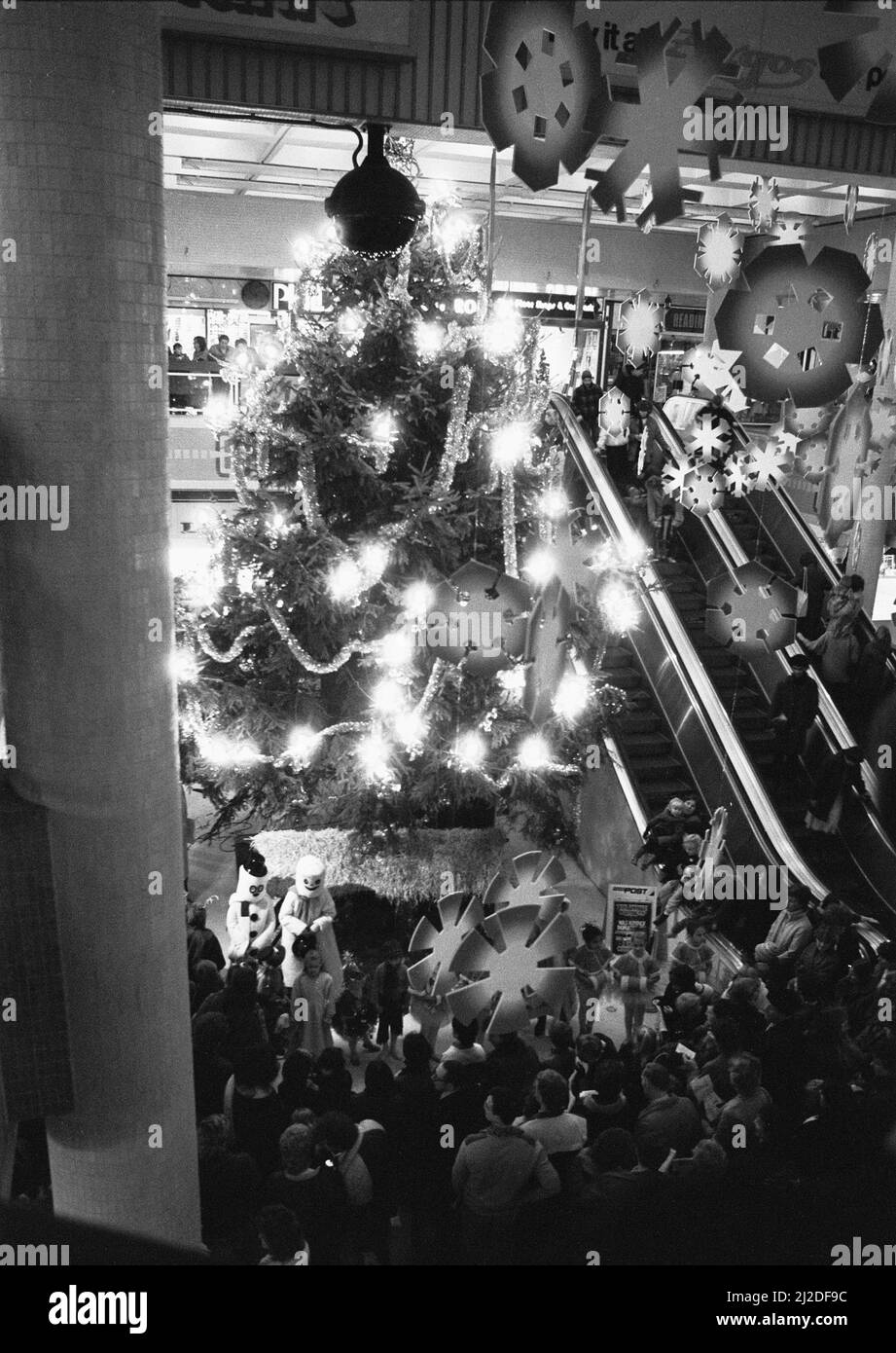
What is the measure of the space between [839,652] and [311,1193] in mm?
6099

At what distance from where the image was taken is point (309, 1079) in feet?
14.3

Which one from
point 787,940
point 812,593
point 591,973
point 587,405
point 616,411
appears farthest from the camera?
point 587,405

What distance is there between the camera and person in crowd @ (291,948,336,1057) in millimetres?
5250

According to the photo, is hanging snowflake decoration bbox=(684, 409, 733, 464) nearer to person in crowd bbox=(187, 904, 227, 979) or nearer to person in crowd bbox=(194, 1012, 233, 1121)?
person in crowd bbox=(187, 904, 227, 979)

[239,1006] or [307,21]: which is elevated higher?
[307,21]

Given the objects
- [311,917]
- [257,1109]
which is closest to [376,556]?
[311,917]

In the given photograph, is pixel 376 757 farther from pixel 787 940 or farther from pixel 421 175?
pixel 421 175

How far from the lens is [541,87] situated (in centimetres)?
368

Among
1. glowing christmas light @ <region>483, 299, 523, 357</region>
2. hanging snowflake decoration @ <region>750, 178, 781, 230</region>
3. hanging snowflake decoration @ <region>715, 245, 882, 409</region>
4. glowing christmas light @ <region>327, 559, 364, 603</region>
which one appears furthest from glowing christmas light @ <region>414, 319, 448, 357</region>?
hanging snowflake decoration @ <region>715, 245, 882, 409</region>

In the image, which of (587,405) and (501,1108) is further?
(587,405)

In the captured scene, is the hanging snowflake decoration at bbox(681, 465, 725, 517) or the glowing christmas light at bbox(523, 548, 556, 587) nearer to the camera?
the glowing christmas light at bbox(523, 548, 556, 587)

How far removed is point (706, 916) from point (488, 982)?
8.29ft

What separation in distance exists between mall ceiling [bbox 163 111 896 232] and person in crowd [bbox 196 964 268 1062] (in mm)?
5749
